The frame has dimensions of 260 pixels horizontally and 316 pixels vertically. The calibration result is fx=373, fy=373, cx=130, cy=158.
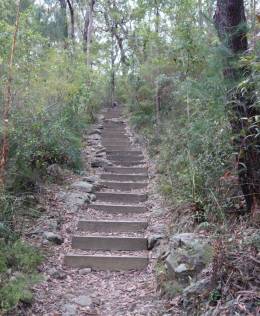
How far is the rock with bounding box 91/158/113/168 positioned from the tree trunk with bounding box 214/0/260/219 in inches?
209

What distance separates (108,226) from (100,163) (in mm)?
3512

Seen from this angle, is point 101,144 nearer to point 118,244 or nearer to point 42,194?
point 42,194

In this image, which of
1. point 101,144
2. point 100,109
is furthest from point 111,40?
point 101,144

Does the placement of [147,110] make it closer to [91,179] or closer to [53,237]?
[91,179]

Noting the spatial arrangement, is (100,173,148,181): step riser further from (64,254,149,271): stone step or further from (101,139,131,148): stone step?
(64,254,149,271): stone step

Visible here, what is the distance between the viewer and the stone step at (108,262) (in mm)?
5121

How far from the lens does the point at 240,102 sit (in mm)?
4223

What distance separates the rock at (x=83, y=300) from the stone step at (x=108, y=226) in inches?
73.6

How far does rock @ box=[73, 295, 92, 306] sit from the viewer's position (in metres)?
4.11

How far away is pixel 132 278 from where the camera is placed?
16.0 feet

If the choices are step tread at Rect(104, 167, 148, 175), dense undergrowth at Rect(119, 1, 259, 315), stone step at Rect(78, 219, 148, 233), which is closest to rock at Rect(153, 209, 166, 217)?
dense undergrowth at Rect(119, 1, 259, 315)

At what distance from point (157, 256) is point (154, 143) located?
5.61 m

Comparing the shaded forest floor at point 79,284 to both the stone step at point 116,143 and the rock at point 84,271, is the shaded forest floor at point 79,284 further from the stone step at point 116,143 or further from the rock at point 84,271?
the stone step at point 116,143

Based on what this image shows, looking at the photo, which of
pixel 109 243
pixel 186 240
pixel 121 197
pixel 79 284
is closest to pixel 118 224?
pixel 109 243
